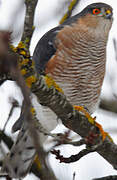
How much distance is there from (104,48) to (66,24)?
27.8 inches

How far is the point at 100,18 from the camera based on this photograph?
455 centimetres

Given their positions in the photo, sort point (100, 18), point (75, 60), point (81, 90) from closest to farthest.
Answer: point (75, 60)
point (81, 90)
point (100, 18)

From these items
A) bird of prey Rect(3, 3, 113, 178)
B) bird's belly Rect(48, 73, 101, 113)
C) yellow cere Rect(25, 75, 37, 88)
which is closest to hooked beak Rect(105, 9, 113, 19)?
bird of prey Rect(3, 3, 113, 178)

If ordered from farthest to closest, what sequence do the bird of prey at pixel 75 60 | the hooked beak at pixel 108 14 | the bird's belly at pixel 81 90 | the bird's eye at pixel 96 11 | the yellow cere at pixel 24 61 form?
the bird's eye at pixel 96 11 < the hooked beak at pixel 108 14 < the bird's belly at pixel 81 90 < the bird of prey at pixel 75 60 < the yellow cere at pixel 24 61

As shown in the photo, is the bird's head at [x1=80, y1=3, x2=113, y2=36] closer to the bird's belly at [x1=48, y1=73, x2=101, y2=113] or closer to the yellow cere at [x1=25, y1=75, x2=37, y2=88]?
the bird's belly at [x1=48, y1=73, x2=101, y2=113]

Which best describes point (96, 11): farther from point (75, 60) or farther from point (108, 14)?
point (75, 60)

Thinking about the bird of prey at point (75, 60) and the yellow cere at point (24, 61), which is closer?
the yellow cere at point (24, 61)

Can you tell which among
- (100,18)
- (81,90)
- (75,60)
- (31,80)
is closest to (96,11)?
(100,18)

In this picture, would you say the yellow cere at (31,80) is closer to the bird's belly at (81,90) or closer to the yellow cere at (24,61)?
the yellow cere at (24,61)

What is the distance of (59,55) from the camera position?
13.7 feet

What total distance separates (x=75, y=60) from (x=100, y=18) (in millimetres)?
825

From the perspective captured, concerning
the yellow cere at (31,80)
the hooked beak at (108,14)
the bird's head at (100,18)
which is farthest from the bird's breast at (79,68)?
the yellow cere at (31,80)

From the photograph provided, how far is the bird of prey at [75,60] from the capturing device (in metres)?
4.13

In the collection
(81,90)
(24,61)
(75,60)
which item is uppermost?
(24,61)
